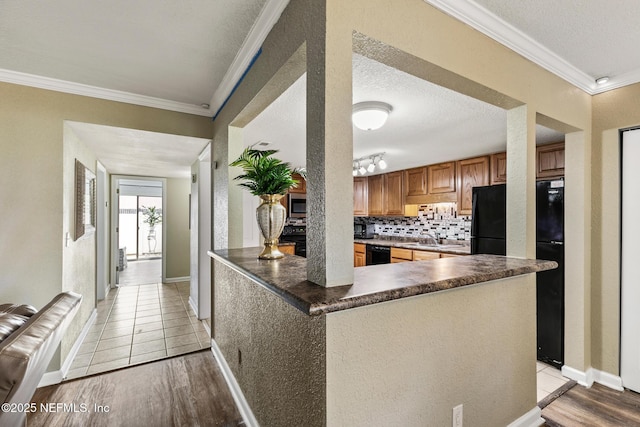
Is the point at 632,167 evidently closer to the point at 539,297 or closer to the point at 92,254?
the point at 539,297

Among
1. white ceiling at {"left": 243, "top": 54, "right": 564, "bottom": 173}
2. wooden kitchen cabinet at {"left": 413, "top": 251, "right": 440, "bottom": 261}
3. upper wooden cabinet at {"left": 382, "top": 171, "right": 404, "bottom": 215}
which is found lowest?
wooden kitchen cabinet at {"left": 413, "top": 251, "right": 440, "bottom": 261}

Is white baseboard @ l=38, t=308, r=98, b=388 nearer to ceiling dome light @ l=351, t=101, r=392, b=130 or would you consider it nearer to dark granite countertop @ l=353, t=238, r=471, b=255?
ceiling dome light @ l=351, t=101, r=392, b=130

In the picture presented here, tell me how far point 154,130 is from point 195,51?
3.61 feet

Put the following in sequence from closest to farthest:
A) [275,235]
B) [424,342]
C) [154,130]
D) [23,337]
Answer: [23,337], [424,342], [275,235], [154,130]

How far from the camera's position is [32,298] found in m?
2.09

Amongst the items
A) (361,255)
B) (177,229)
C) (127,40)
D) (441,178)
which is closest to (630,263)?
(441,178)

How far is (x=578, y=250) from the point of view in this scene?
7.36 ft

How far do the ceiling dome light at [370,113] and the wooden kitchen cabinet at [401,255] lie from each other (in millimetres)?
2615

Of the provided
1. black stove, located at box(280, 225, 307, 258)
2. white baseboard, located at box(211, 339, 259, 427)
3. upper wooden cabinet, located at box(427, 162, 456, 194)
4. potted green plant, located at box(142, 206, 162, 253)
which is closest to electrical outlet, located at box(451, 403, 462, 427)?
white baseboard, located at box(211, 339, 259, 427)

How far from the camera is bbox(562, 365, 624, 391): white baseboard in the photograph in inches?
84.6

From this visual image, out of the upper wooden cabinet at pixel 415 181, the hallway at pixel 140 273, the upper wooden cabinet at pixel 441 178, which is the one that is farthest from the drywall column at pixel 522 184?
the hallway at pixel 140 273

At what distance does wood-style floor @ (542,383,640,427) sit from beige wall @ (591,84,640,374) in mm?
192

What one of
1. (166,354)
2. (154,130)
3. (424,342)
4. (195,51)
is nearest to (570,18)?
(424,342)

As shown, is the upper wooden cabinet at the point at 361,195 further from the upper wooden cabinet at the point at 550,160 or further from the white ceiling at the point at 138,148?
the white ceiling at the point at 138,148
